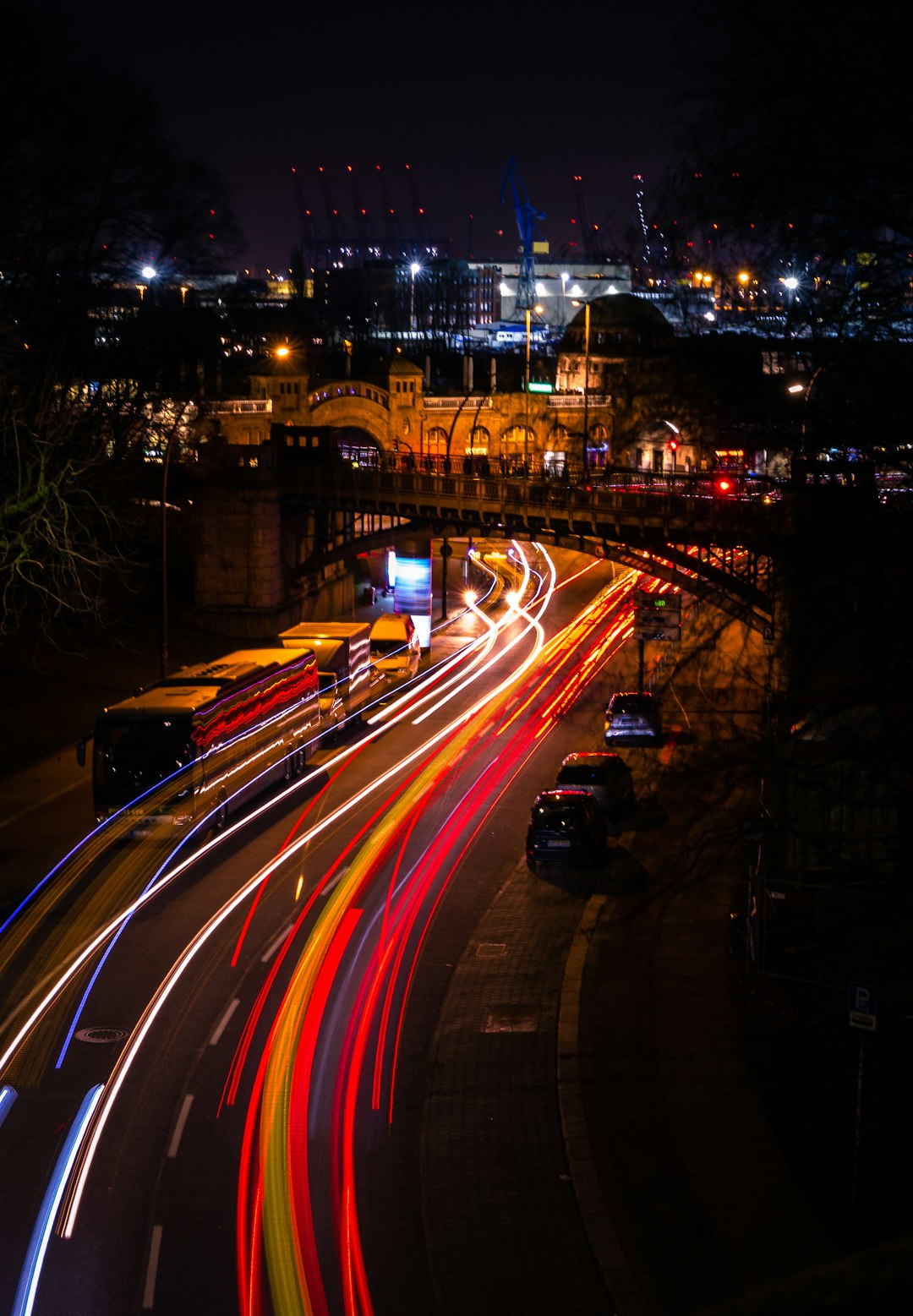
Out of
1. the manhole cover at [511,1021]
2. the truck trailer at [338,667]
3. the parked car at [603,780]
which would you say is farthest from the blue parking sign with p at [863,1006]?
the truck trailer at [338,667]

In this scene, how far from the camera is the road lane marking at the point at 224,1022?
14005 millimetres

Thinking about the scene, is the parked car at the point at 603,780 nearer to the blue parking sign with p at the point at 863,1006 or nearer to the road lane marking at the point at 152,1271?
the blue parking sign with p at the point at 863,1006

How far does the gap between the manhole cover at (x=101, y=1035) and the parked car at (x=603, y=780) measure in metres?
11.6

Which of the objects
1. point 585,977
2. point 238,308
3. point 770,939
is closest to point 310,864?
point 585,977

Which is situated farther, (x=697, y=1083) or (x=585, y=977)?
(x=585, y=977)

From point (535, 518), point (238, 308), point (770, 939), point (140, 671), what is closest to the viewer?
point (770, 939)

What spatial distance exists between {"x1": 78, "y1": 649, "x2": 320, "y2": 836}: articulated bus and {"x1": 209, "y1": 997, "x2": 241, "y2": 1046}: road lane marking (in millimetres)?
6817

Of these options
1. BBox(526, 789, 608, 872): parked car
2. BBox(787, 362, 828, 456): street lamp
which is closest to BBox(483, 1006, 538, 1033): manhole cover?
BBox(526, 789, 608, 872): parked car

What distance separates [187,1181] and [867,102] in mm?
9738

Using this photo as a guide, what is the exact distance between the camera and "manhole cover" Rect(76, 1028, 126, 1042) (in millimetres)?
13922

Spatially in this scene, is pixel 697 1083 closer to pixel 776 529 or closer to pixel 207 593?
pixel 776 529

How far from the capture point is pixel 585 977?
53.4 feet

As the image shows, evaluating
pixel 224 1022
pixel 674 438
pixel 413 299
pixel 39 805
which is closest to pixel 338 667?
pixel 39 805

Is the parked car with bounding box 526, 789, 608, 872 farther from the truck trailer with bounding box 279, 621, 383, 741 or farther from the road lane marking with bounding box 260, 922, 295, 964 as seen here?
the truck trailer with bounding box 279, 621, 383, 741
